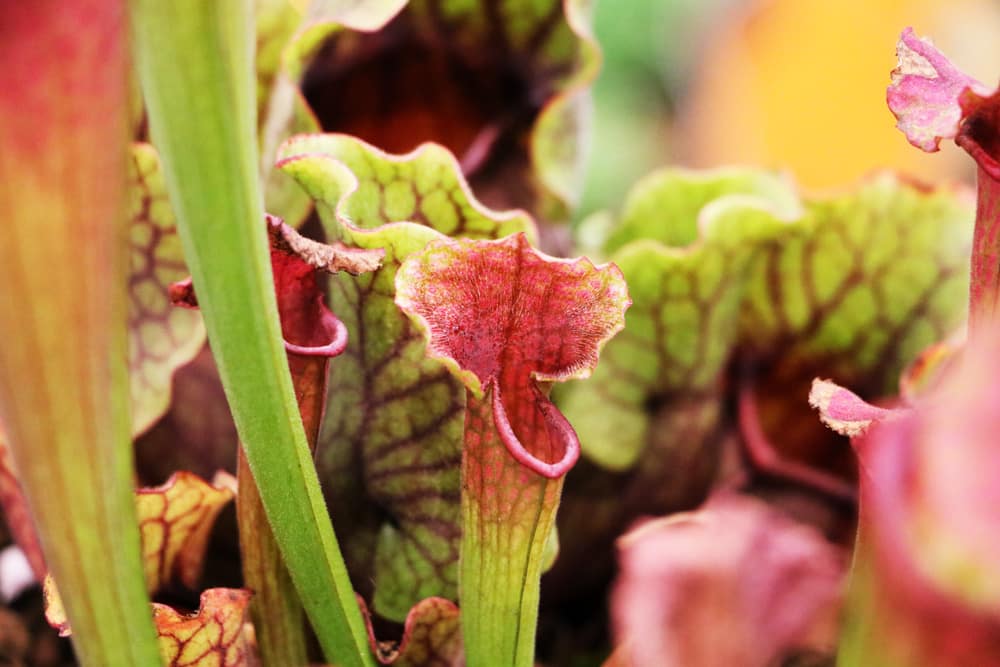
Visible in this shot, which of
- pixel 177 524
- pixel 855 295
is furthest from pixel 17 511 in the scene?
pixel 855 295

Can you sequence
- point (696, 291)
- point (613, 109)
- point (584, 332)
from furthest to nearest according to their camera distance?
point (613, 109) → point (696, 291) → point (584, 332)

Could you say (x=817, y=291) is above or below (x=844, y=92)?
below

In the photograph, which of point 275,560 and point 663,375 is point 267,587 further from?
point 663,375

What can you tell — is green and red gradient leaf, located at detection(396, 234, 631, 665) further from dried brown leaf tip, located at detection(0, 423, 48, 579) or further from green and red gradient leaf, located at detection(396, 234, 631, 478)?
dried brown leaf tip, located at detection(0, 423, 48, 579)

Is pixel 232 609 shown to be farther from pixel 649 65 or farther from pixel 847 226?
pixel 649 65

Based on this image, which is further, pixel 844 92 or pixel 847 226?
pixel 844 92

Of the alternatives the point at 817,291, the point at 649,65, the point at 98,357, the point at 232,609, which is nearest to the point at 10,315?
the point at 98,357
